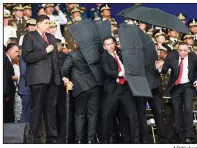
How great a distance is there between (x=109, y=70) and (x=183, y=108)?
4.94ft

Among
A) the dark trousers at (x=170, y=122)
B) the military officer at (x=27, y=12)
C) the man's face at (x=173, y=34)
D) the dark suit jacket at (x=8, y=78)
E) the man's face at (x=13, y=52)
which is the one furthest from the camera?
the man's face at (x=173, y=34)

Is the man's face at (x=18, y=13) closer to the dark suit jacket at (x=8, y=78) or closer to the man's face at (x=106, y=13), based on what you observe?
the dark suit jacket at (x=8, y=78)

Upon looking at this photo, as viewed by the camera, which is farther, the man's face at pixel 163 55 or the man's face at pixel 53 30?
the man's face at pixel 163 55

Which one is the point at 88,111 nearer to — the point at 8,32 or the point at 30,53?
the point at 30,53

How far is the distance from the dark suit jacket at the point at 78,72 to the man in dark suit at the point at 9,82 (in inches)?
37.8

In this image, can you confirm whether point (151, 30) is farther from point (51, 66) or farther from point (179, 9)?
point (51, 66)

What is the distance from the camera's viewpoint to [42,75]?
12.8 metres

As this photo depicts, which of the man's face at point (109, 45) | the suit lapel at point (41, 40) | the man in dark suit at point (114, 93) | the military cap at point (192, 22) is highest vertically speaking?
the military cap at point (192, 22)

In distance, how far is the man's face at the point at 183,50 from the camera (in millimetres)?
13094

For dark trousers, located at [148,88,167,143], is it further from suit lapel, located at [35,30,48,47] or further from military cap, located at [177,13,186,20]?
suit lapel, located at [35,30,48,47]

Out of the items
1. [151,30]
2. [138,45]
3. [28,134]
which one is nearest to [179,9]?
[151,30]

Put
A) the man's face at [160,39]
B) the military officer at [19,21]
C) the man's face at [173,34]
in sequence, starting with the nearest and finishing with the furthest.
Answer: the military officer at [19,21] < the man's face at [160,39] < the man's face at [173,34]

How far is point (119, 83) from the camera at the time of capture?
12859 mm

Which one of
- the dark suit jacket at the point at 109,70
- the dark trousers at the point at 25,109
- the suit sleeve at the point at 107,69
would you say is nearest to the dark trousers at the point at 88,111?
the dark suit jacket at the point at 109,70
